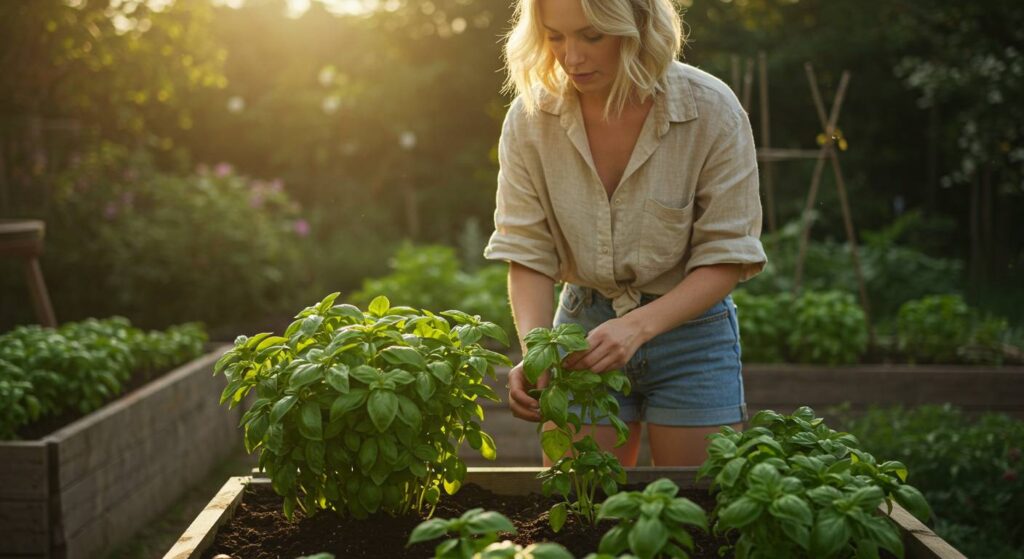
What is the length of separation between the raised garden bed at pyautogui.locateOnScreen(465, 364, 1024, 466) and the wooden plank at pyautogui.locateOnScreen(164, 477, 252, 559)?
2473 millimetres

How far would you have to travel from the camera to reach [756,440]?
61.4 inches

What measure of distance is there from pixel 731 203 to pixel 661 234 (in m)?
0.16

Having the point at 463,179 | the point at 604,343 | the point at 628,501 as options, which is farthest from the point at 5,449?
the point at 463,179

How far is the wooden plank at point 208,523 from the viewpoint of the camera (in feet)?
5.47

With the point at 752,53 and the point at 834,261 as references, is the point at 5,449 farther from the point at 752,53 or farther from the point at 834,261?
the point at 752,53

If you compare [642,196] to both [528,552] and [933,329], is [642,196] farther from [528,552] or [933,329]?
[933,329]

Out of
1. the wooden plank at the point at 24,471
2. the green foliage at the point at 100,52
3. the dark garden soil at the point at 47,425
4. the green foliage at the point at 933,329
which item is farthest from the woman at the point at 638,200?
the green foliage at the point at 100,52

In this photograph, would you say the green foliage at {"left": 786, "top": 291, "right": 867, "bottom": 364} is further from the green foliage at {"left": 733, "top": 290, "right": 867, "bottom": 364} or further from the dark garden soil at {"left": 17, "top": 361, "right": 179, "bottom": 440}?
the dark garden soil at {"left": 17, "top": 361, "right": 179, "bottom": 440}

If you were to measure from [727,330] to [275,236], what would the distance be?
5.92 meters

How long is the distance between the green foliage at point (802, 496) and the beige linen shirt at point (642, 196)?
0.55 m

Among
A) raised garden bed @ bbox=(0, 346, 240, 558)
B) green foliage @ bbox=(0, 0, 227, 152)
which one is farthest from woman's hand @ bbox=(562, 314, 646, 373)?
green foliage @ bbox=(0, 0, 227, 152)

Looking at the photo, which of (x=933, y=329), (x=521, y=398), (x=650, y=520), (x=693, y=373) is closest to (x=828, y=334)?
(x=933, y=329)

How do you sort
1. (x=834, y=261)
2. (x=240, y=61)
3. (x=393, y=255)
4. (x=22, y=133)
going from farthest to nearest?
(x=240, y=61) → (x=393, y=255) → (x=22, y=133) → (x=834, y=261)

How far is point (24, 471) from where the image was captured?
3094 millimetres
